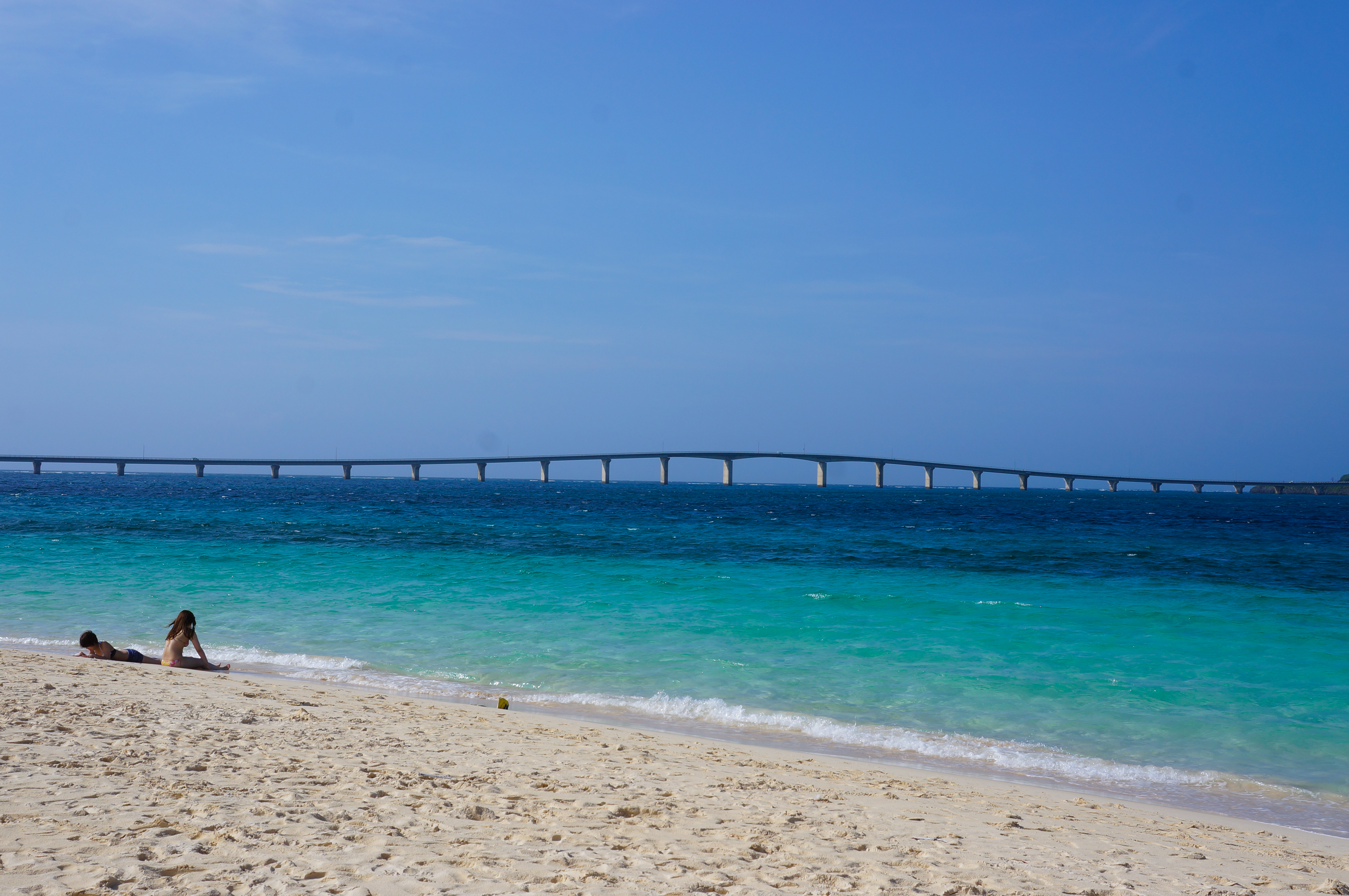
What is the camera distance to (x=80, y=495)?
7675 centimetres

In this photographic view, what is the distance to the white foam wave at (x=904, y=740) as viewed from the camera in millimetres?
8344

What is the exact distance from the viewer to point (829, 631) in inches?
610

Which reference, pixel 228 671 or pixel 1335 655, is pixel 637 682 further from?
pixel 1335 655

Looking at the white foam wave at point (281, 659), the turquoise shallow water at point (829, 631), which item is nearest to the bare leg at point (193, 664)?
the turquoise shallow water at point (829, 631)

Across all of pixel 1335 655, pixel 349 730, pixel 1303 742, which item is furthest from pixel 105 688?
pixel 1335 655

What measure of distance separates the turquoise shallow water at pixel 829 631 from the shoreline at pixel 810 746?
63 millimetres

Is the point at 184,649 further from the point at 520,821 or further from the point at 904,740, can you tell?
the point at 904,740

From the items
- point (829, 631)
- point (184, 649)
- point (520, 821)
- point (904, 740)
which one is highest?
point (520, 821)

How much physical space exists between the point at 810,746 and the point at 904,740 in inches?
44.0

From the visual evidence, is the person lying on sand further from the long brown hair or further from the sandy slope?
the sandy slope

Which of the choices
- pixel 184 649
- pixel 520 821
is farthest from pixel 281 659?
pixel 520 821

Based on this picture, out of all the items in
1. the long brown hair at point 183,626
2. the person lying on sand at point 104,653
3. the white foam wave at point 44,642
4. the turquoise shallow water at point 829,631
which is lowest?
the turquoise shallow water at point 829,631

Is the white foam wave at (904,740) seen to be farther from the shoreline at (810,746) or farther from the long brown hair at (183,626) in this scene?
the long brown hair at (183,626)

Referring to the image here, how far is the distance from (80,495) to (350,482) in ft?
341
